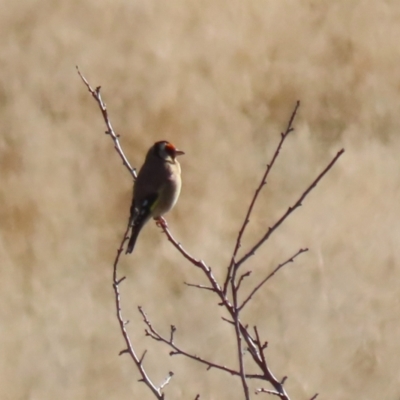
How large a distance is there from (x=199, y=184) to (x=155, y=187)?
38.2 inches

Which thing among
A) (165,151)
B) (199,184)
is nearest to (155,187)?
(165,151)

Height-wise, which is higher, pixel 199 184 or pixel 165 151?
pixel 199 184

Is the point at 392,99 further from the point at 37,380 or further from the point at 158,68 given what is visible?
the point at 37,380

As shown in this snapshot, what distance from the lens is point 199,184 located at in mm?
4438

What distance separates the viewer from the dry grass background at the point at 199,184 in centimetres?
416

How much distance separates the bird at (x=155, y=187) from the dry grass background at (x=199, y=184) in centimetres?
75

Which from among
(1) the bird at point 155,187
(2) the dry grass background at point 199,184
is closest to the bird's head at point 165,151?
(1) the bird at point 155,187

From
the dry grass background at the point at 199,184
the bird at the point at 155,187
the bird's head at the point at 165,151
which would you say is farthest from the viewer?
the dry grass background at the point at 199,184

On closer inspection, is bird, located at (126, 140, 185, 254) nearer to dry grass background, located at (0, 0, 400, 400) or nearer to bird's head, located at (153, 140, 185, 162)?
bird's head, located at (153, 140, 185, 162)

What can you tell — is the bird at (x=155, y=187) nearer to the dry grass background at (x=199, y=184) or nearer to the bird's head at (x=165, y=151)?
the bird's head at (x=165, y=151)

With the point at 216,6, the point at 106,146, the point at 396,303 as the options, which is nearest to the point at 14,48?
the point at 106,146

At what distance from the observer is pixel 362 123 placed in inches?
184

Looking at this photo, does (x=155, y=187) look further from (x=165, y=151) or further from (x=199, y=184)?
(x=199, y=184)

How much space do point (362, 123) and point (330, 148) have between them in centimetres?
24
